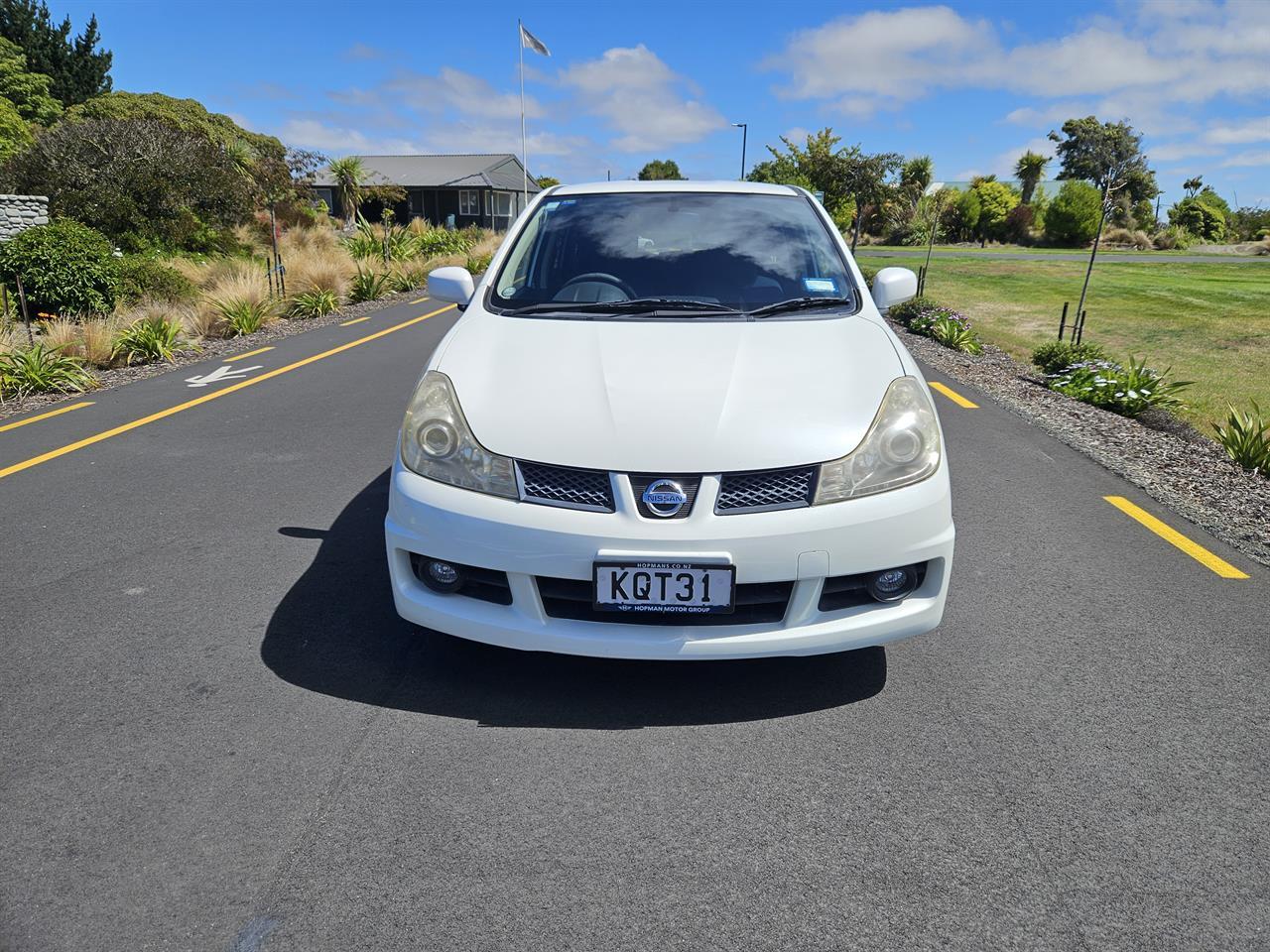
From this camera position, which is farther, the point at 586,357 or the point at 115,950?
the point at 586,357

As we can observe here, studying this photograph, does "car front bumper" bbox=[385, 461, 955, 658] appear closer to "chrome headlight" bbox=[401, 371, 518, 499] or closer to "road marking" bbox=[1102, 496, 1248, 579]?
"chrome headlight" bbox=[401, 371, 518, 499]

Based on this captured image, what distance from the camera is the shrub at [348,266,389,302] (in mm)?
18125

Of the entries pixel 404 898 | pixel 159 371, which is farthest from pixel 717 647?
pixel 159 371

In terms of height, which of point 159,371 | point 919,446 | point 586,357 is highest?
point 586,357

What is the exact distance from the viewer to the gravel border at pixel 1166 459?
4.93 meters

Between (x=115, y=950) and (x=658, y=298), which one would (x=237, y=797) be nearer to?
(x=115, y=950)

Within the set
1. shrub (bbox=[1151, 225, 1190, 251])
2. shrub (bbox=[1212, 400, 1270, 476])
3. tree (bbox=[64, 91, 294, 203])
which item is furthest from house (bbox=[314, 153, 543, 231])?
shrub (bbox=[1212, 400, 1270, 476])

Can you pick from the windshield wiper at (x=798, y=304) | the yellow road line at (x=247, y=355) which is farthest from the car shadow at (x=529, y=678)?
the yellow road line at (x=247, y=355)

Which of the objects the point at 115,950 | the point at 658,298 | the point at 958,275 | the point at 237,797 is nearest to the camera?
the point at 115,950

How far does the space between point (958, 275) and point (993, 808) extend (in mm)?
28307

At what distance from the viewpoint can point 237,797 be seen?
2.48 m

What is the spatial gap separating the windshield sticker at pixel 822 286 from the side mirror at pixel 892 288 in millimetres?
238

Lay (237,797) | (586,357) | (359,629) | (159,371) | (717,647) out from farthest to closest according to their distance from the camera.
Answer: (159,371) → (359,629) → (586,357) → (717,647) → (237,797)

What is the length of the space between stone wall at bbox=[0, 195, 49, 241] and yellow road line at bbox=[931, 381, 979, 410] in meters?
15.2
